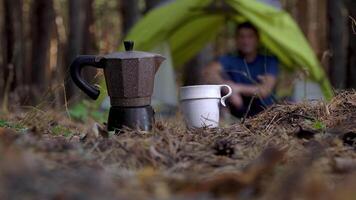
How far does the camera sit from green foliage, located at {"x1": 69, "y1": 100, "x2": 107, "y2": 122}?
6.15 meters

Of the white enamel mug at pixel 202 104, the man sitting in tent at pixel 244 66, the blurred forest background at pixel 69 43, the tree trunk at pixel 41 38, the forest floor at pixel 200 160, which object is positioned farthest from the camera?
the tree trunk at pixel 41 38

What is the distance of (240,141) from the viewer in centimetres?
279

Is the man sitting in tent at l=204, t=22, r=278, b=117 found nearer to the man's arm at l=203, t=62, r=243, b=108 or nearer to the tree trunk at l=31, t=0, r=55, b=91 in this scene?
the man's arm at l=203, t=62, r=243, b=108

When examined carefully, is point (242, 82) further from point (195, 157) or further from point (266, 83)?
point (195, 157)

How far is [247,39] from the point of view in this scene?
23.0ft

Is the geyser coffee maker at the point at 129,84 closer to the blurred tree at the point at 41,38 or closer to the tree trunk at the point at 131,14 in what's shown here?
the blurred tree at the point at 41,38

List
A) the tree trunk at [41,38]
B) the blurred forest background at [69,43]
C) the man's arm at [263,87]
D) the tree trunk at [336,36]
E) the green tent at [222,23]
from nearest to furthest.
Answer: the man's arm at [263,87] < the blurred forest background at [69,43] < the green tent at [222,23] < the tree trunk at [336,36] < the tree trunk at [41,38]

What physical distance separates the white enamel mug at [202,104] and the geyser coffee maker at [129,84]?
35 cm

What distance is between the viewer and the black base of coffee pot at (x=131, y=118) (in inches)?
120

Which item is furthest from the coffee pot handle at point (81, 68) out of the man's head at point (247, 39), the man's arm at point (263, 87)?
the man's head at point (247, 39)

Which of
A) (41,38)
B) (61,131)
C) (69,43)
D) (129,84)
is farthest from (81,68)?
(41,38)

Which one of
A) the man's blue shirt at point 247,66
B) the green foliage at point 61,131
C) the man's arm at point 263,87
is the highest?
the man's blue shirt at point 247,66

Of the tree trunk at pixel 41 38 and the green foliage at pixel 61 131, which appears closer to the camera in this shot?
the green foliage at pixel 61 131

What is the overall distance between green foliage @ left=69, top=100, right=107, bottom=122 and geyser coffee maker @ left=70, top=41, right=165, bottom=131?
288 cm
